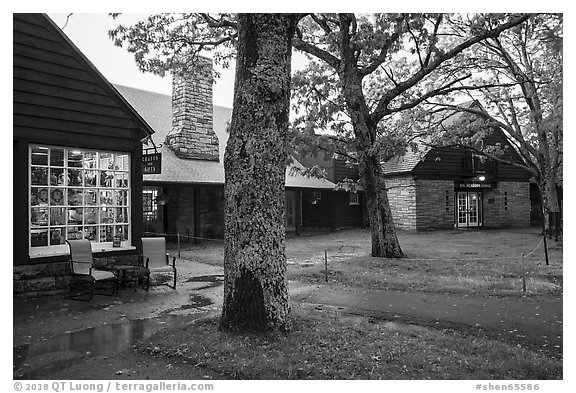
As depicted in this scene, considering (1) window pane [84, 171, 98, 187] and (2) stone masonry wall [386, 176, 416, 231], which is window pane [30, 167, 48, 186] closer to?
(1) window pane [84, 171, 98, 187]

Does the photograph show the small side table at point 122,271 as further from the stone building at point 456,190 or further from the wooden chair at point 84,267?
the stone building at point 456,190

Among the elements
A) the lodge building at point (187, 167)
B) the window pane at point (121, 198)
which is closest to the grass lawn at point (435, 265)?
the lodge building at point (187, 167)

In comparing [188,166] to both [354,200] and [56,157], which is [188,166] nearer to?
[56,157]

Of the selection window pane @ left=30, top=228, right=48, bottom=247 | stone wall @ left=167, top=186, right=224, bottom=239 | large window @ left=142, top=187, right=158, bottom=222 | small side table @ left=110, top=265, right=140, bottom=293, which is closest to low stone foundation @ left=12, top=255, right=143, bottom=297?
small side table @ left=110, top=265, right=140, bottom=293

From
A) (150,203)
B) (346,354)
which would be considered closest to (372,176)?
(346,354)

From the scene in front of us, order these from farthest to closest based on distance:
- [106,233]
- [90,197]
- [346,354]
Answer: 1. [106,233]
2. [90,197]
3. [346,354]

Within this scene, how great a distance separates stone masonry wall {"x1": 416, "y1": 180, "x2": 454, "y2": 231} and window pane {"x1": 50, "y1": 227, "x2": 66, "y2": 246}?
59.2ft

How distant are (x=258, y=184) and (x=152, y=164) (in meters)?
5.74

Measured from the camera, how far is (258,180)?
536 centimetres

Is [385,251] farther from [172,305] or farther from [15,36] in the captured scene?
[15,36]

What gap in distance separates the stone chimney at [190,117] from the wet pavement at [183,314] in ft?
34.5

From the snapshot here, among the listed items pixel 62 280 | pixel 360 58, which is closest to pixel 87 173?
pixel 62 280

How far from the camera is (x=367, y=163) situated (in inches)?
516
